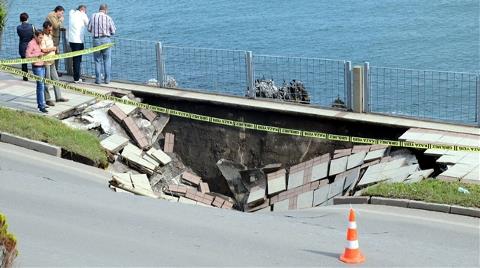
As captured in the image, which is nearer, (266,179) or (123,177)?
(123,177)

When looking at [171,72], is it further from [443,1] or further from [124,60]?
[443,1]

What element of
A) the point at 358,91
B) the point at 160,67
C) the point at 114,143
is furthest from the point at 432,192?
the point at 160,67

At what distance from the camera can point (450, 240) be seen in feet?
34.5

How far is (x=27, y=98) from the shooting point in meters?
17.7

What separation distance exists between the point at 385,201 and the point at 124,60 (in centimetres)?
1167

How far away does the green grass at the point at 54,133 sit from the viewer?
14.9 metres

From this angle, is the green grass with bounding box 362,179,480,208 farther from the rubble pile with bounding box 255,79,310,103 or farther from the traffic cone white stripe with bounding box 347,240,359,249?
the rubble pile with bounding box 255,79,310,103

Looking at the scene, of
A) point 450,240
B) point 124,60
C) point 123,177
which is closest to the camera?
point 450,240

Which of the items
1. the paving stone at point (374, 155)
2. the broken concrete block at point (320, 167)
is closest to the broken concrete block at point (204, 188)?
the broken concrete block at point (320, 167)

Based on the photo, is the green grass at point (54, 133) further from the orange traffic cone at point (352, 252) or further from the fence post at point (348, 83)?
the orange traffic cone at point (352, 252)

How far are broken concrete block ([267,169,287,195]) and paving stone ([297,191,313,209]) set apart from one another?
2.05ft

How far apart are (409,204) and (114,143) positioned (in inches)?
255

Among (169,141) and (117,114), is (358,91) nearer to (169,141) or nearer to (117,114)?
(169,141)

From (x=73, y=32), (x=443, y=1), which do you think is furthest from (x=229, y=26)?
(x=73, y=32)
